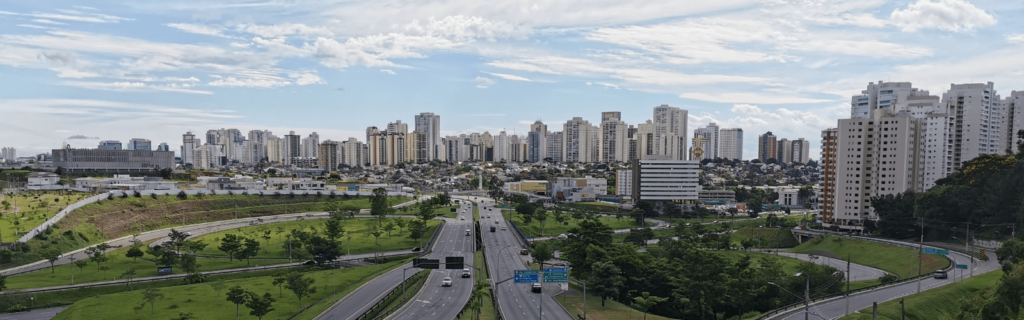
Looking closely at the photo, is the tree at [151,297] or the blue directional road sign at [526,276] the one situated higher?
the blue directional road sign at [526,276]

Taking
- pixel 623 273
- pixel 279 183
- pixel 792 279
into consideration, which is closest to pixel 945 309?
pixel 792 279

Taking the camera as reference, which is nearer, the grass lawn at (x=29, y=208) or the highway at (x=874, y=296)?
the highway at (x=874, y=296)

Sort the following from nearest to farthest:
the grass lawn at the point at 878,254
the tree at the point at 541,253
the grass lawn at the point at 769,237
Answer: the tree at the point at 541,253 < the grass lawn at the point at 878,254 < the grass lawn at the point at 769,237

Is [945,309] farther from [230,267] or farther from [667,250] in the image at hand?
[230,267]

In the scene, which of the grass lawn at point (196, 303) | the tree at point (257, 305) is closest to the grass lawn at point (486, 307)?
the grass lawn at point (196, 303)

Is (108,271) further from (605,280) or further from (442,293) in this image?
(605,280)

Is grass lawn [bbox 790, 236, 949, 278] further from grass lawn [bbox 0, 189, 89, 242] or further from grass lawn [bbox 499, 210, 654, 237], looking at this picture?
grass lawn [bbox 0, 189, 89, 242]

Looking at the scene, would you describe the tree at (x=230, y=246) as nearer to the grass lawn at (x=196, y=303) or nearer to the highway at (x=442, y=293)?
the grass lawn at (x=196, y=303)

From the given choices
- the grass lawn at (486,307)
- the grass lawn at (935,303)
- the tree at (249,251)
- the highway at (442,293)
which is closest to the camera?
the grass lawn at (935,303)
